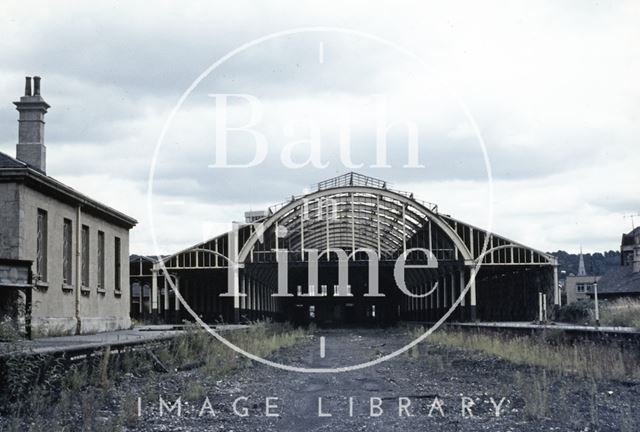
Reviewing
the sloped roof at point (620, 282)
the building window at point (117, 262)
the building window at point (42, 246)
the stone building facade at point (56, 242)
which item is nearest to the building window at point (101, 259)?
the stone building facade at point (56, 242)

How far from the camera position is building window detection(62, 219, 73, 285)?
79.0 feet

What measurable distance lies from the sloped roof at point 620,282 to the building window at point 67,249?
48097 mm

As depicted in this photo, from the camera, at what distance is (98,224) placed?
28156 millimetres

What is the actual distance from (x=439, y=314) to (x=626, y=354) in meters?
35.5

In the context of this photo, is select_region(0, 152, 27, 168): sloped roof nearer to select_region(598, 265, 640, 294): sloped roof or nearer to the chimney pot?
the chimney pot

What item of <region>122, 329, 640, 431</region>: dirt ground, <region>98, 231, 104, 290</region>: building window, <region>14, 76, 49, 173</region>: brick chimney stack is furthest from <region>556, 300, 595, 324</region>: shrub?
<region>14, 76, 49, 173</region>: brick chimney stack

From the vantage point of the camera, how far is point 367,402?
12.2 meters

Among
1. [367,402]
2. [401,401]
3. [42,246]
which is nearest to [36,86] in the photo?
[42,246]

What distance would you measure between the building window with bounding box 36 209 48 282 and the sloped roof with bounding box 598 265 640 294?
50.0 meters

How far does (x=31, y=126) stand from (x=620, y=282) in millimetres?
53817

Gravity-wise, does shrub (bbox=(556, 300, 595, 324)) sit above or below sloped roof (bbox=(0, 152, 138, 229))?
below

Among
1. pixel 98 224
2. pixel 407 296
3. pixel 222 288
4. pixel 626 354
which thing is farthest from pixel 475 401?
pixel 407 296

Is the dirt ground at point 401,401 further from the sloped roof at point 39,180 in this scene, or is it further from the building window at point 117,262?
the building window at point 117,262

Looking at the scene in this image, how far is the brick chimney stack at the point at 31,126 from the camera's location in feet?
84.3
